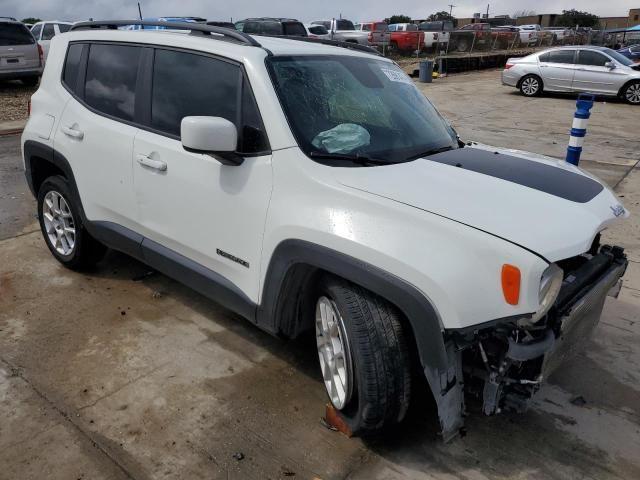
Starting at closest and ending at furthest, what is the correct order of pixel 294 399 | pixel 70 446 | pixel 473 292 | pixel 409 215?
pixel 473 292 < pixel 409 215 < pixel 70 446 < pixel 294 399

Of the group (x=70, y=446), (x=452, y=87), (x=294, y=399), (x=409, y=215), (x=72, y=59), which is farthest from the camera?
(x=452, y=87)

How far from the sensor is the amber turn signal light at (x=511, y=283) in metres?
2.12

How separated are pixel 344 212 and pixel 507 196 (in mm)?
738

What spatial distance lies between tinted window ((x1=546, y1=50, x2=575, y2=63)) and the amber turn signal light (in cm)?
1615

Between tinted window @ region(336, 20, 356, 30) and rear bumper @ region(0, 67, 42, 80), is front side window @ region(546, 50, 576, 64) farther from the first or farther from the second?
rear bumper @ region(0, 67, 42, 80)

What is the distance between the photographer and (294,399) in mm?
3033

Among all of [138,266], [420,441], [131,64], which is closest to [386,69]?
[131,64]

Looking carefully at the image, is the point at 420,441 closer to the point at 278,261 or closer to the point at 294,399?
the point at 294,399

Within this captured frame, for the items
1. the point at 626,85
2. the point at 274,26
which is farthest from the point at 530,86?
the point at 274,26

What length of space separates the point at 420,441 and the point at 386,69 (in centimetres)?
226

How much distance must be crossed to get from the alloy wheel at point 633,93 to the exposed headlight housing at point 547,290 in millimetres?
15690

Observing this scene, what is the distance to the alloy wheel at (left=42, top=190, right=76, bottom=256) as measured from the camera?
171 inches

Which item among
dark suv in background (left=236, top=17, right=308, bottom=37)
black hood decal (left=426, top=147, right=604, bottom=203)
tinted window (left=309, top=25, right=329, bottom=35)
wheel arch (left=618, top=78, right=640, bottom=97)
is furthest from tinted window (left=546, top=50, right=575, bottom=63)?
black hood decal (left=426, top=147, right=604, bottom=203)

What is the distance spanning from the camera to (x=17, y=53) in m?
14.1
